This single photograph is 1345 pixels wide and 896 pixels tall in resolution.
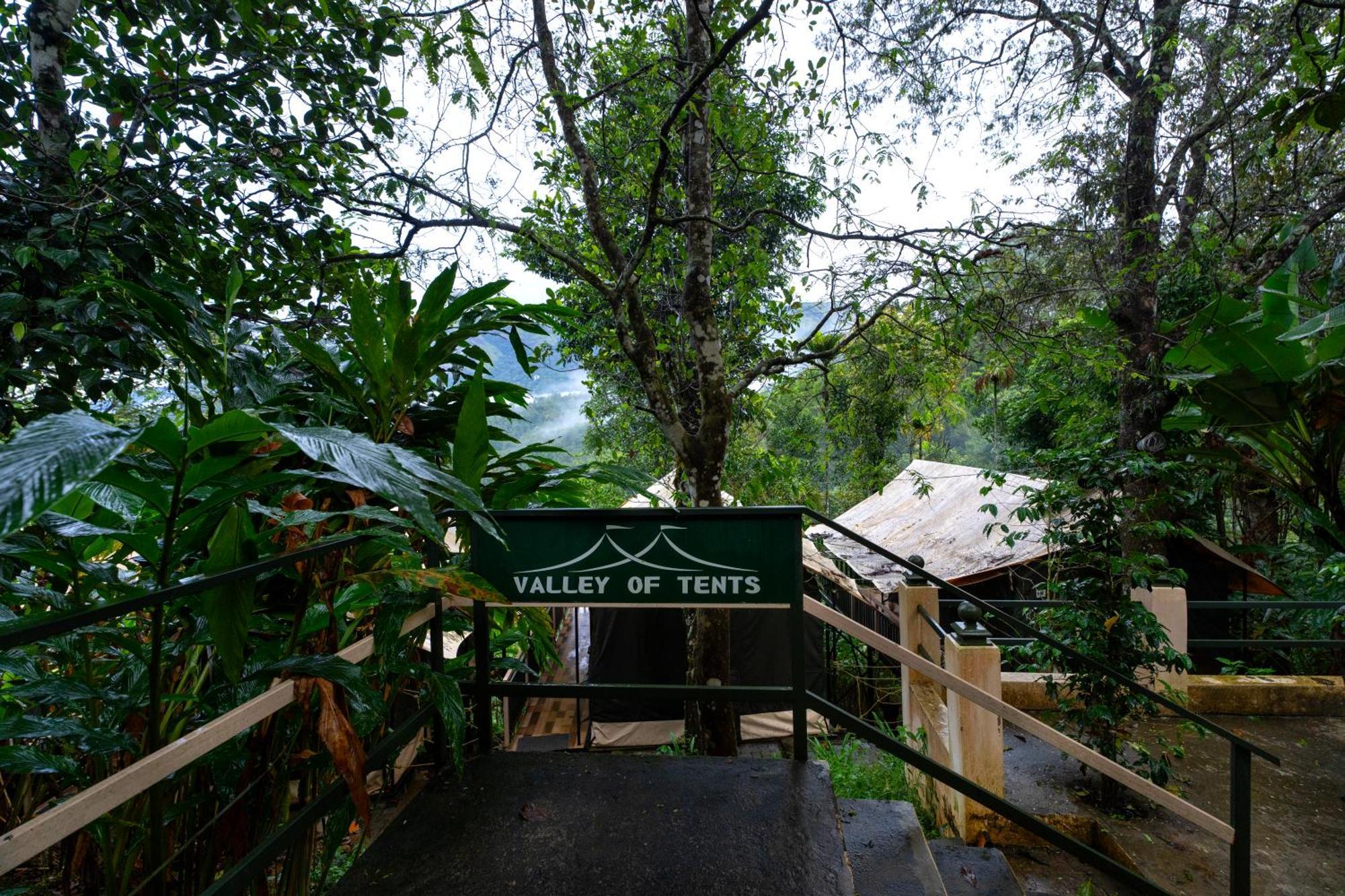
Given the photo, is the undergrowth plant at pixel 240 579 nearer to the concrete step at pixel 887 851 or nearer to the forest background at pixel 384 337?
the forest background at pixel 384 337

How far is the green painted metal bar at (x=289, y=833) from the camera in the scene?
4.35ft

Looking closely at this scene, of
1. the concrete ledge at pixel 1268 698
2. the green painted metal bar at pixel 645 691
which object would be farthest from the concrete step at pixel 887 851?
the concrete ledge at pixel 1268 698

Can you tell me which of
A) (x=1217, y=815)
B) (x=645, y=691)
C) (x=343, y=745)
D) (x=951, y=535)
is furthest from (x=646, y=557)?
(x=951, y=535)

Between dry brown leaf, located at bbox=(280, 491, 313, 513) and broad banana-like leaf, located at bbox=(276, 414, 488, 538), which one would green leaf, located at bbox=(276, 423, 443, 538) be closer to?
broad banana-like leaf, located at bbox=(276, 414, 488, 538)

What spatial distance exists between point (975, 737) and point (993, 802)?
1592mm

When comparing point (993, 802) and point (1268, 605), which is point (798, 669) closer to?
point (993, 802)

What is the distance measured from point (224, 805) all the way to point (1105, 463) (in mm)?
4224

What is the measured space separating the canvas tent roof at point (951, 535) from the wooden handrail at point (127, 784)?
5.17 m

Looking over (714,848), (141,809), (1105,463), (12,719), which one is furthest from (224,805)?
(1105,463)

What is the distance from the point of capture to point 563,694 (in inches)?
87.4

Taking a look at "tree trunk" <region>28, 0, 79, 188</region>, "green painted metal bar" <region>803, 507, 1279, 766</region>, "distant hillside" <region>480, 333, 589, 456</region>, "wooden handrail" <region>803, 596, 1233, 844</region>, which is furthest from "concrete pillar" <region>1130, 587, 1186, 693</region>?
"tree trunk" <region>28, 0, 79, 188</region>

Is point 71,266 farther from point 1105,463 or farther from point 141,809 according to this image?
point 1105,463

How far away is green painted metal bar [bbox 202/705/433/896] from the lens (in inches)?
52.2

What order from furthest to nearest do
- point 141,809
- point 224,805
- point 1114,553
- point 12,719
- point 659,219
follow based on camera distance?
point 1114,553, point 659,219, point 224,805, point 141,809, point 12,719
